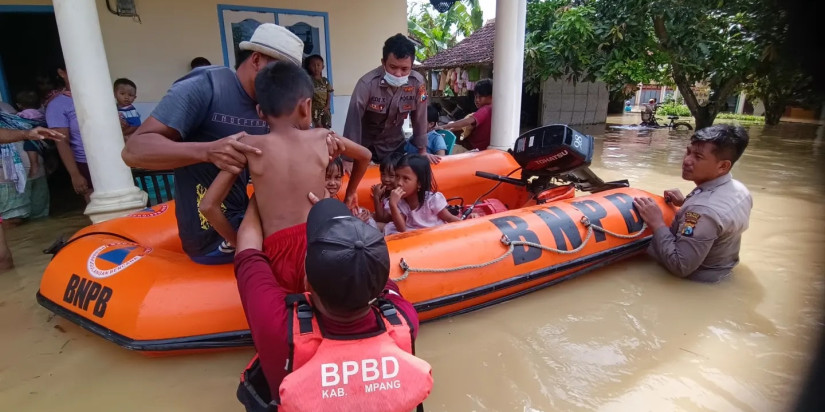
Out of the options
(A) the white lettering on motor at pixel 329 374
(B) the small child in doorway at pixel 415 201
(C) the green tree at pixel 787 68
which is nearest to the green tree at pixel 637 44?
(B) the small child in doorway at pixel 415 201

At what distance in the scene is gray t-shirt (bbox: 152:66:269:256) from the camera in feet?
6.19

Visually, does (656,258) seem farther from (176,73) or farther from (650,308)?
(176,73)

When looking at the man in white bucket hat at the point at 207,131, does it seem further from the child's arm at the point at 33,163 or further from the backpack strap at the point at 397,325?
the child's arm at the point at 33,163

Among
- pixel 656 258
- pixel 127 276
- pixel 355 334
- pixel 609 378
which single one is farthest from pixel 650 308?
pixel 127 276

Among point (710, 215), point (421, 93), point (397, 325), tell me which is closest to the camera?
point (397, 325)

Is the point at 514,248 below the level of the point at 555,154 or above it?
below

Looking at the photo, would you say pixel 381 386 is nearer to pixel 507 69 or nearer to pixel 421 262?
pixel 421 262

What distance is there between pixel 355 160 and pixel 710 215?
2259mm

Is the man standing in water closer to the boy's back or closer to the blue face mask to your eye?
the blue face mask

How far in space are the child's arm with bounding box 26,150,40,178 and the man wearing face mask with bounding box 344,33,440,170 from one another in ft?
9.89

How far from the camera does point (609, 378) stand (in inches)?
83.5

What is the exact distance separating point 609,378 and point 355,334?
55.8 inches

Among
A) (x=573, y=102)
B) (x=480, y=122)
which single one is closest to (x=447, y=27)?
(x=573, y=102)

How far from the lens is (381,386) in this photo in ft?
4.10
